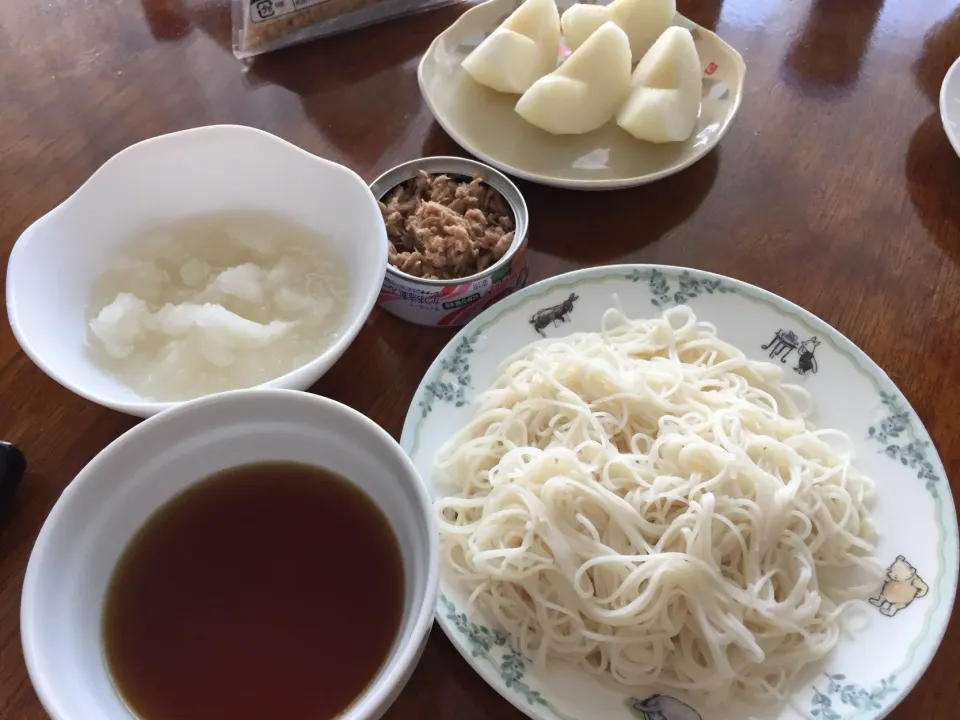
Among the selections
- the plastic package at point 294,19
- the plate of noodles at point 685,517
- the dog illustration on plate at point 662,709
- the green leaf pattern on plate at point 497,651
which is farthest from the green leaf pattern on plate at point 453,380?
the plastic package at point 294,19

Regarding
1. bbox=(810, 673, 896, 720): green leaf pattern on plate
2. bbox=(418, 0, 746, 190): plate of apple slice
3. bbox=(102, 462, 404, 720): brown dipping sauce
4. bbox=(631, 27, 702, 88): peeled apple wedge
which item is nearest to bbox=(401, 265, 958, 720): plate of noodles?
bbox=(810, 673, 896, 720): green leaf pattern on plate

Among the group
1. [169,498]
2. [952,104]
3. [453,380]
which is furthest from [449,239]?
[952,104]

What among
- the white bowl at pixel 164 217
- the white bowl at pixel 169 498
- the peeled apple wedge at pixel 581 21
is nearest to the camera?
the white bowl at pixel 169 498

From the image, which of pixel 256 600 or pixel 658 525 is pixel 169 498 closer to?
pixel 256 600

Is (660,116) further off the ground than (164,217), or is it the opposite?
(660,116)

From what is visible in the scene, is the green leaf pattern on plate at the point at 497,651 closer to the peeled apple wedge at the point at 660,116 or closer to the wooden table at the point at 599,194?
the wooden table at the point at 599,194

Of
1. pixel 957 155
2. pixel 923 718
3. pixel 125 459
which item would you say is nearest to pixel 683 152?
pixel 957 155

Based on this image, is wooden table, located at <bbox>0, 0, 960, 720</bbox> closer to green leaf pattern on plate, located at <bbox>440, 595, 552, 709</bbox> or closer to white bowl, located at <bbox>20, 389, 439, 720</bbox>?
green leaf pattern on plate, located at <bbox>440, 595, 552, 709</bbox>
